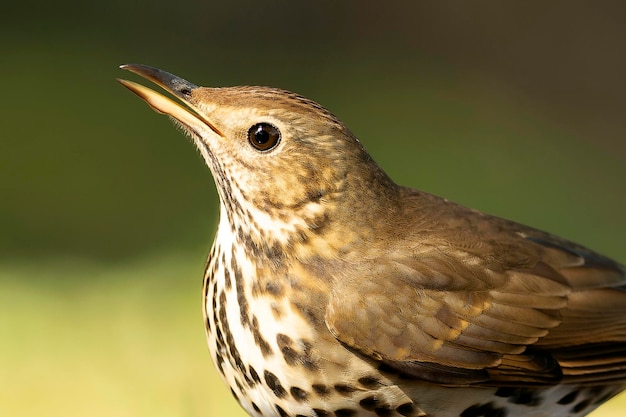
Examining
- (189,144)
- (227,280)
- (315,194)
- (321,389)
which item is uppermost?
(315,194)

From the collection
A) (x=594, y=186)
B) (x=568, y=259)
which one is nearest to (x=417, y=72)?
(x=594, y=186)

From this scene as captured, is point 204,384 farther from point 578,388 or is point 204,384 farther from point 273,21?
point 273,21

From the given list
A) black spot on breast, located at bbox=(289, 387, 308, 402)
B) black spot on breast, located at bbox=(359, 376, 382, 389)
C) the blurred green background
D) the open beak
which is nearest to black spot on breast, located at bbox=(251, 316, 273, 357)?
black spot on breast, located at bbox=(289, 387, 308, 402)

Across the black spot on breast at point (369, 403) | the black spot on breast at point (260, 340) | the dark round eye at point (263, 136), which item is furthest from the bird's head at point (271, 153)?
the black spot on breast at point (369, 403)

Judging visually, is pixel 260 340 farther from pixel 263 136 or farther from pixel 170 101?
pixel 170 101

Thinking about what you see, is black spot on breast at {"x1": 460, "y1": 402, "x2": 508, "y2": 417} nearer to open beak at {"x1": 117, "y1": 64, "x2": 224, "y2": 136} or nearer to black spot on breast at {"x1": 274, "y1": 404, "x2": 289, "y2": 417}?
black spot on breast at {"x1": 274, "y1": 404, "x2": 289, "y2": 417}

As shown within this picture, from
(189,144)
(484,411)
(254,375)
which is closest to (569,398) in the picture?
(484,411)

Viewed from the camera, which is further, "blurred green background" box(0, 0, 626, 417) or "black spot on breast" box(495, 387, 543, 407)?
"blurred green background" box(0, 0, 626, 417)
